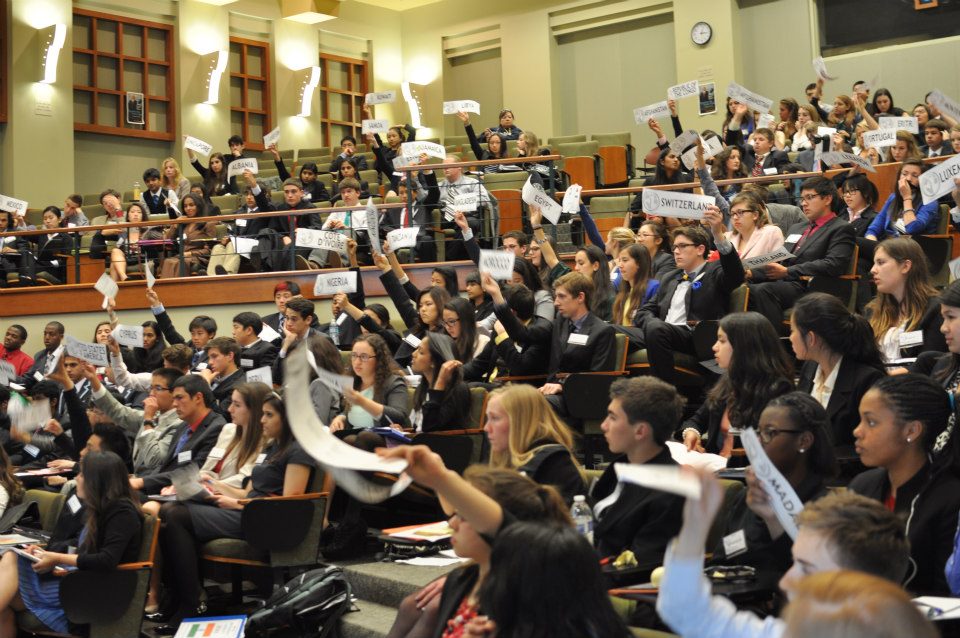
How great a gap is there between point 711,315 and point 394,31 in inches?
553

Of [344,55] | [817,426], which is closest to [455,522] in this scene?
[817,426]

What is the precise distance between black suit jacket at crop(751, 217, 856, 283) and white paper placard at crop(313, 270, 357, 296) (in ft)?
9.12

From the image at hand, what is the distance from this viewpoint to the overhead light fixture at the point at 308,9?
55.1 feet

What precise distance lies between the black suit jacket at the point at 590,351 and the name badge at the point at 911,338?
60.2 inches

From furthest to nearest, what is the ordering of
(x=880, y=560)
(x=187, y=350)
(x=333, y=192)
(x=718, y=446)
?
1. (x=333, y=192)
2. (x=187, y=350)
3. (x=718, y=446)
4. (x=880, y=560)

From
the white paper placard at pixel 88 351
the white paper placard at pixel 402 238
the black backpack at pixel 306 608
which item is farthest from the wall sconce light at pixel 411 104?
the black backpack at pixel 306 608

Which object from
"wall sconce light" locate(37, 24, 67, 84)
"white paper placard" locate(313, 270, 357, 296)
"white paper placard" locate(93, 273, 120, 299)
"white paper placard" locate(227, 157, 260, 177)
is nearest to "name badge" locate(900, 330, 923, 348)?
"white paper placard" locate(313, 270, 357, 296)

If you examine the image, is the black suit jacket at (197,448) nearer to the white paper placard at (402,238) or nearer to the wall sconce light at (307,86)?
the white paper placard at (402,238)

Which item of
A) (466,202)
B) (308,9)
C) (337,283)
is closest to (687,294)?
(337,283)

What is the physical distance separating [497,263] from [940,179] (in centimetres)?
239

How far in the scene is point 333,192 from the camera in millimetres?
12281

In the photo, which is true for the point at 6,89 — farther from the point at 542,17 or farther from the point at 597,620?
the point at 597,620

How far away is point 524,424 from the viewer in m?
3.87

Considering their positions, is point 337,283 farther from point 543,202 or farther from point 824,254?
point 824,254
